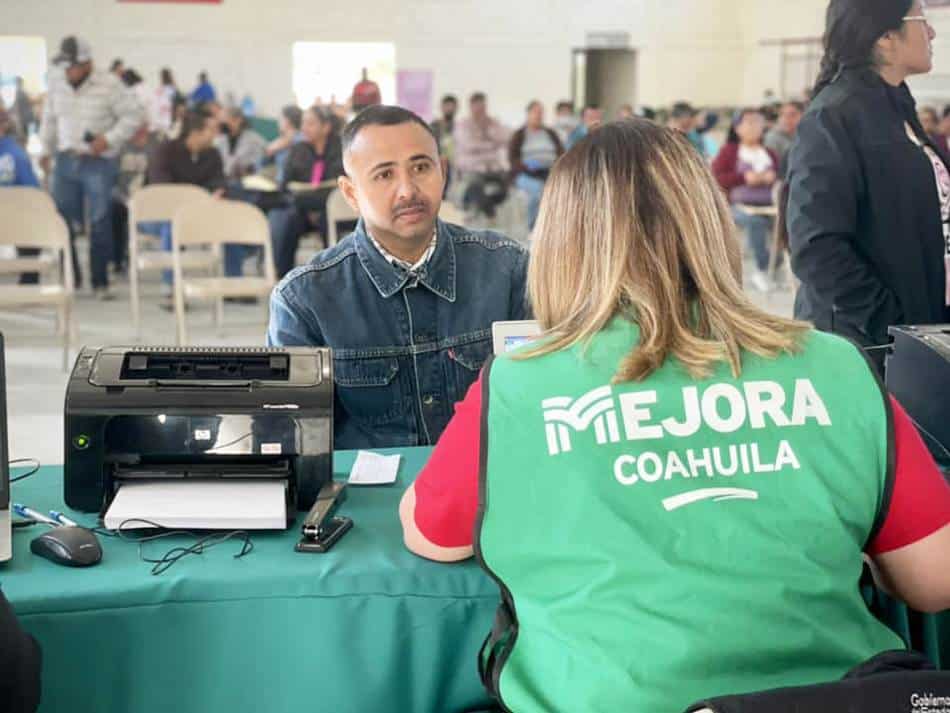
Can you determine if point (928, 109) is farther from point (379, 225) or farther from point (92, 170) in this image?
point (379, 225)

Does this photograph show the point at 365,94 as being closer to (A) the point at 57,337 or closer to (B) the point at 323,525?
(A) the point at 57,337

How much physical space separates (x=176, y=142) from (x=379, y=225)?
568 cm

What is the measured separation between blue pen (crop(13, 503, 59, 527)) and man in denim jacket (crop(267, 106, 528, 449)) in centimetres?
66

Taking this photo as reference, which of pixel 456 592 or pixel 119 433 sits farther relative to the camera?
pixel 119 433

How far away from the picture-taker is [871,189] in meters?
2.57

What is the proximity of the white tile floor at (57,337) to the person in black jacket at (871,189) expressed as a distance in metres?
2.47

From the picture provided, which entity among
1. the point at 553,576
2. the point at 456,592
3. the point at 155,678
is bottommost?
the point at 155,678

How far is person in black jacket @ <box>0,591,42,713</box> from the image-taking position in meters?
1.24

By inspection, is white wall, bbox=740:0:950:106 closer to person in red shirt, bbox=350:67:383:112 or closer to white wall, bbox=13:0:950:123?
white wall, bbox=13:0:950:123

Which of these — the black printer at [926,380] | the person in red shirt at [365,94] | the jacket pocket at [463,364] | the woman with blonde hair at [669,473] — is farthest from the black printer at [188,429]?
the person in red shirt at [365,94]

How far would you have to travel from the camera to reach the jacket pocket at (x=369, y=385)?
2281 millimetres

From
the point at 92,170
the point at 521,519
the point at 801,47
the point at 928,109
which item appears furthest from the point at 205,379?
the point at 801,47

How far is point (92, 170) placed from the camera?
26.7 ft

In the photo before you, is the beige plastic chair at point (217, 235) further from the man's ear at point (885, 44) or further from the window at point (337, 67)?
the window at point (337, 67)
